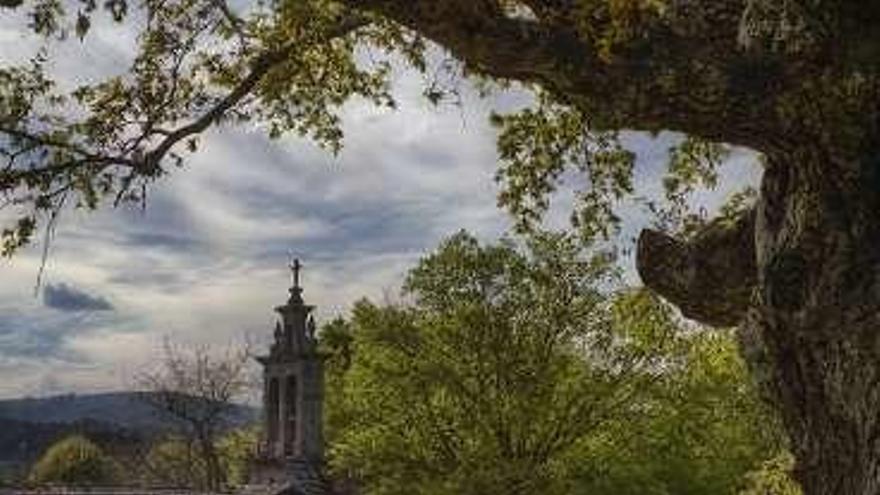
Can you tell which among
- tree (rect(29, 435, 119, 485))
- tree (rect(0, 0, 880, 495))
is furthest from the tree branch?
tree (rect(29, 435, 119, 485))

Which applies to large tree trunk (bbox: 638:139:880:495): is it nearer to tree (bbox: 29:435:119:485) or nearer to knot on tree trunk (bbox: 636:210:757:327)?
knot on tree trunk (bbox: 636:210:757:327)

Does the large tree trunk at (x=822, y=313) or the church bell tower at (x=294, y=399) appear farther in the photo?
the church bell tower at (x=294, y=399)

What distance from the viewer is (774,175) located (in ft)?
42.6

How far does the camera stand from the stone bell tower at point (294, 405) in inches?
2359

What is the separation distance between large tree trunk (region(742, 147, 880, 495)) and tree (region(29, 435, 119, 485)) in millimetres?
87822

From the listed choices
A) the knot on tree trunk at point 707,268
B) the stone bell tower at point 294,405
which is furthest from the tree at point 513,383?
the knot on tree trunk at point 707,268

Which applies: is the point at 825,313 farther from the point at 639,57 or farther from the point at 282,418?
the point at 282,418

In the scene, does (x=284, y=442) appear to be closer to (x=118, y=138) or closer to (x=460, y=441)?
(x=460, y=441)

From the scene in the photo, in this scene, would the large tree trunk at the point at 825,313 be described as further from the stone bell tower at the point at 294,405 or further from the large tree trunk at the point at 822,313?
the stone bell tower at the point at 294,405

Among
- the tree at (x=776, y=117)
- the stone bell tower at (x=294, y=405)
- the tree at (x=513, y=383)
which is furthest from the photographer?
the stone bell tower at (x=294, y=405)

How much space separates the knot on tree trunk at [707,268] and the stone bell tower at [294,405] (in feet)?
146

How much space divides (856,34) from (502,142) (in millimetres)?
6162

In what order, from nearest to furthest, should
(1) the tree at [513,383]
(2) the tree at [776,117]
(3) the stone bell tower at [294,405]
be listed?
(2) the tree at [776,117]
(1) the tree at [513,383]
(3) the stone bell tower at [294,405]

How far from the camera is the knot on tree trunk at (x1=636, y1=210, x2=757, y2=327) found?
14375 mm
